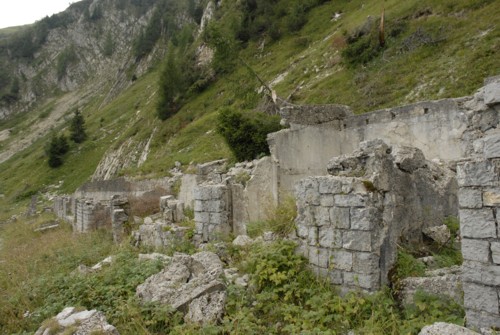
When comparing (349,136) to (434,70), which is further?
(434,70)

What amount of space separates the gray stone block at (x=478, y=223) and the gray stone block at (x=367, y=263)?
1081 millimetres

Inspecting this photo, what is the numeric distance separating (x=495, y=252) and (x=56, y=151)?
184 ft

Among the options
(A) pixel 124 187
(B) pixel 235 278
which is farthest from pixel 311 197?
(A) pixel 124 187

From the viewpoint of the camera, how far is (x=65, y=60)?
109 m

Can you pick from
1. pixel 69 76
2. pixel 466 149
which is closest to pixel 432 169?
pixel 466 149

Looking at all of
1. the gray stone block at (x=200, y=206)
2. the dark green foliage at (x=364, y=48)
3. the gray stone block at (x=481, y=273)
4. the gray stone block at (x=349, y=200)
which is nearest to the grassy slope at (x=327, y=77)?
the dark green foliage at (x=364, y=48)

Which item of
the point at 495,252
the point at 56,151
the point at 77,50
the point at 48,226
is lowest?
the point at 48,226

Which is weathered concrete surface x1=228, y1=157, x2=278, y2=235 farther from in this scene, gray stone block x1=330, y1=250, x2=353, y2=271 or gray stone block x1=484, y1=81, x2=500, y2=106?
gray stone block x1=484, y1=81, x2=500, y2=106

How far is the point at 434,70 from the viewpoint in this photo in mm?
17703

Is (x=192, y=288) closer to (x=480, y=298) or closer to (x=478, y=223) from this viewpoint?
Answer: (x=480, y=298)

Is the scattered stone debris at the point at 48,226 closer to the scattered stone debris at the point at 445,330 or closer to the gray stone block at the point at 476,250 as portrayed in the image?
the scattered stone debris at the point at 445,330

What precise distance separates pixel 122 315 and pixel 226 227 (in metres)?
3.33

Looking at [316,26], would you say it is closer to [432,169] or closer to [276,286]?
[432,169]

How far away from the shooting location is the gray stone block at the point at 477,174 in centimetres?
359
